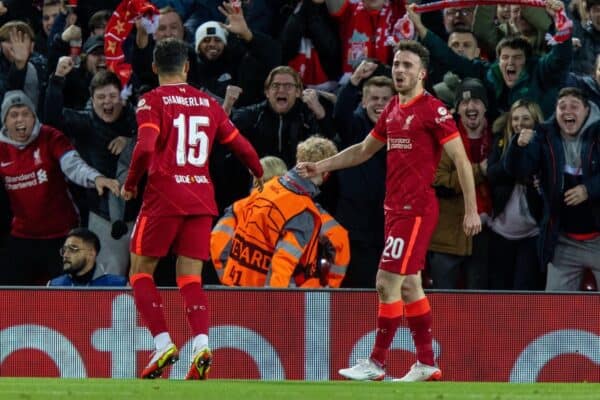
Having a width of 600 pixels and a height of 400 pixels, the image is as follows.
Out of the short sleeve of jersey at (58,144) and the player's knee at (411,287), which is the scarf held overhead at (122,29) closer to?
the short sleeve of jersey at (58,144)

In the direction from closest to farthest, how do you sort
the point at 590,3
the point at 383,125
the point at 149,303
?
1. the point at 149,303
2. the point at 383,125
3. the point at 590,3

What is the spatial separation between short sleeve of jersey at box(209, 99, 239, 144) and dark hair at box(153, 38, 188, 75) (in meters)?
0.32

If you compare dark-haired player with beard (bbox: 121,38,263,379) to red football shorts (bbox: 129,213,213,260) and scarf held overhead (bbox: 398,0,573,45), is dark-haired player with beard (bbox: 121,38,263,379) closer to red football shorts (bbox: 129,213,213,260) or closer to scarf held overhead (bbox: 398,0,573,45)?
red football shorts (bbox: 129,213,213,260)

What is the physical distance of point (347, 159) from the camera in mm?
9906

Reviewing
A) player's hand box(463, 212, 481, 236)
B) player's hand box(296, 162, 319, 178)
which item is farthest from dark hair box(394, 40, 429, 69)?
player's hand box(463, 212, 481, 236)

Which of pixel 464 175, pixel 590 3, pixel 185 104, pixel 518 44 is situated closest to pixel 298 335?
pixel 464 175

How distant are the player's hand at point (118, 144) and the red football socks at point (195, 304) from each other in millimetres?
3190

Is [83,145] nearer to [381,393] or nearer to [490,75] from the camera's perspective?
[490,75]

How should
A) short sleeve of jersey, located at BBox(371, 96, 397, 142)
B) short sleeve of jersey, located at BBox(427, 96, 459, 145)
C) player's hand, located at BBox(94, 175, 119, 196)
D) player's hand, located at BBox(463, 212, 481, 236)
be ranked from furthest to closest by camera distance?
player's hand, located at BBox(94, 175, 119, 196) → short sleeve of jersey, located at BBox(371, 96, 397, 142) → short sleeve of jersey, located at BBox(427, 96, 459, 145) → player's hand, located at BBox(463, 212, 481, 236)

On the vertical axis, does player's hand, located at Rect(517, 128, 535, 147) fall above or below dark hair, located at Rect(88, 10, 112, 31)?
below

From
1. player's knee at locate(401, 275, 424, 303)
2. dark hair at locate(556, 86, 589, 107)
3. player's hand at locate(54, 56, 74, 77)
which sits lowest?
player's knee at locate(401, 275, 424, 303)

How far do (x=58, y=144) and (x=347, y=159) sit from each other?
3.32 metres

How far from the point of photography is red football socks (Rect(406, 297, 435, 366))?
31.0 feet

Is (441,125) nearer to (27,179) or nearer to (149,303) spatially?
(149,303)
